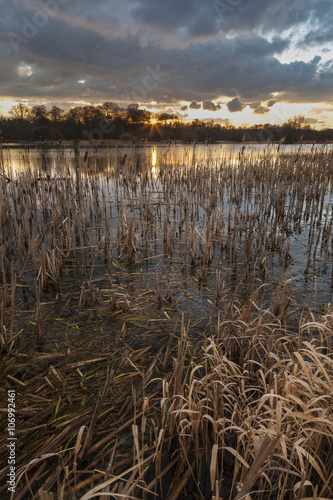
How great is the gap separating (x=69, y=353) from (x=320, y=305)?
3.32 meters

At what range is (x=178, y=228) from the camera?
7.01m

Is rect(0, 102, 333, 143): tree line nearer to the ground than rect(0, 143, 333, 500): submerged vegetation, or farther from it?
farther from it

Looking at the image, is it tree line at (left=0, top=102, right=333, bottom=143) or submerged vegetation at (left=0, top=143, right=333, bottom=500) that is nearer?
submerged vegetation at (left=0, top=143, right=333, bottom=500)

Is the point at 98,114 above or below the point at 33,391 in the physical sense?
above

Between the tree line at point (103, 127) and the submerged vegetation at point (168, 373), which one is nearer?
the submerged vegetation at point (168, 373)

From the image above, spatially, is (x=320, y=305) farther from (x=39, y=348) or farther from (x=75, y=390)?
(x=39, y=348)

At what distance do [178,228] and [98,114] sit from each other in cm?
3369

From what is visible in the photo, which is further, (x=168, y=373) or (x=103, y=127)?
(x=103, y=127)

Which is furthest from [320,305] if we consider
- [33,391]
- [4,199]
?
[4,199]

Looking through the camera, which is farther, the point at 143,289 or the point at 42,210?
the point at 42,210

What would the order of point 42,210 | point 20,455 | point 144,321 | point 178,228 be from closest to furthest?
point 20,455 → point 144,321 → point 178,228 → point 42,210

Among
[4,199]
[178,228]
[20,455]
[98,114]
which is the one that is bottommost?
[20,455]

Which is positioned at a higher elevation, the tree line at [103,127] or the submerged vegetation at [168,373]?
the tree line at [103,127]

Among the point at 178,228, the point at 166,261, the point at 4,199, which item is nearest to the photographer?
the point at 166,261
